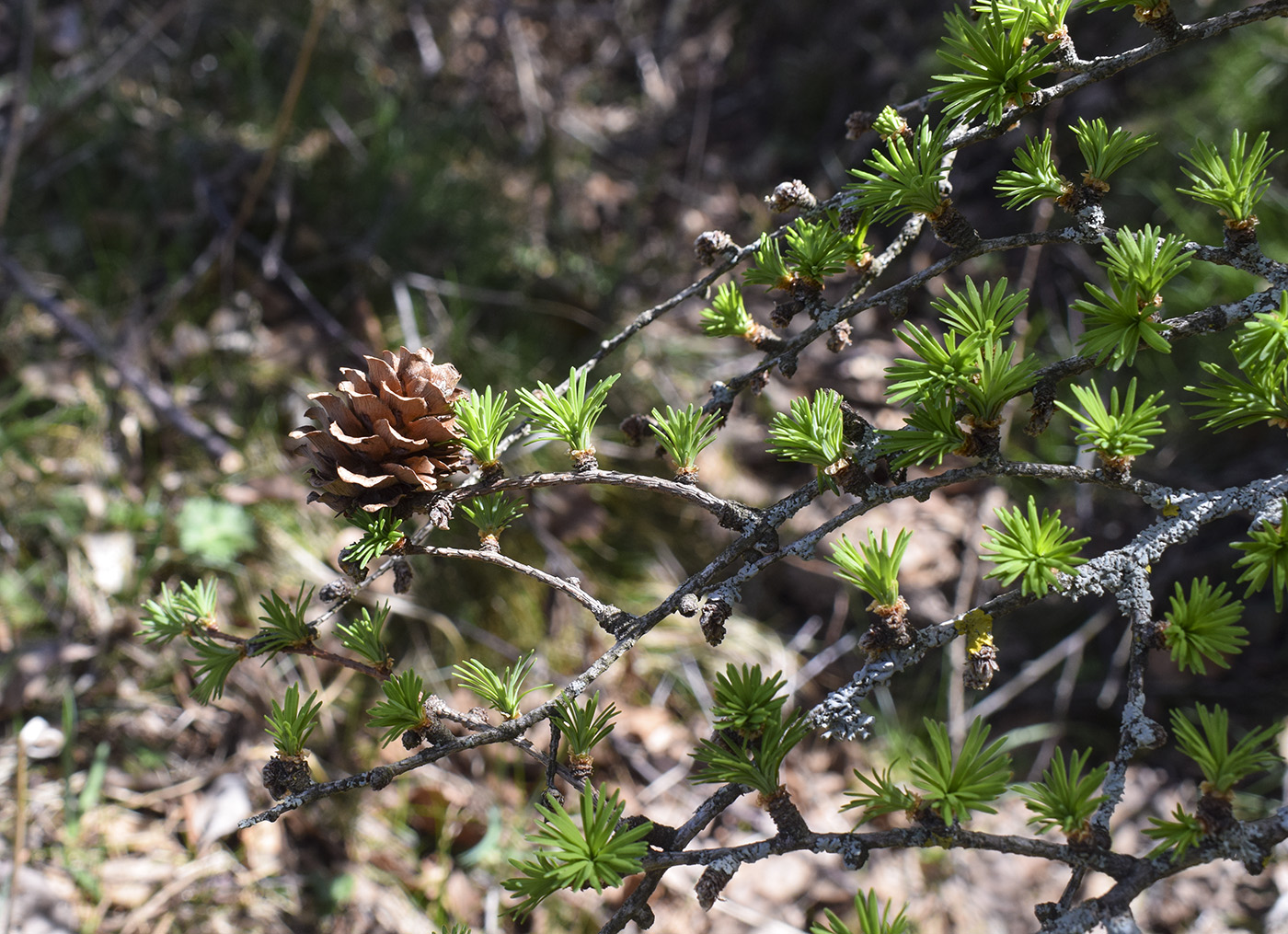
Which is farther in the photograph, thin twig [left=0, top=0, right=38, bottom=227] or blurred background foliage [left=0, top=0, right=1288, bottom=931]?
thin twig [left=0, top=0, right=38, bottom=227]

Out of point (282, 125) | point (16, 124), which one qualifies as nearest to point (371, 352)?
point (282, 125)

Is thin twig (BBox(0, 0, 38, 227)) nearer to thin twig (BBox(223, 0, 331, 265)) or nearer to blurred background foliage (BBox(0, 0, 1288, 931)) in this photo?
blurred background foliage (BBox(0, 0, 1288, 931))

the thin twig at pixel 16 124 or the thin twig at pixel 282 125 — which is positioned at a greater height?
the thin twig at pixel 16 124

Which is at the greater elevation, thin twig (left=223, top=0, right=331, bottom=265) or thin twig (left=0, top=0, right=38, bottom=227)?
thin twig (left=0, top=0, right=38, bottom=227)

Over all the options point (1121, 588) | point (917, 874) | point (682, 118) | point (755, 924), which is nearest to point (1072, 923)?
point (1121, 588)

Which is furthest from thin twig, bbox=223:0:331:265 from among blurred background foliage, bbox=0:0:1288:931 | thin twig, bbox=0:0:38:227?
thin twig, bbox=0:0:38:227

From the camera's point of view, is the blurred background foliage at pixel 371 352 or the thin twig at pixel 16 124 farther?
the thin twig at pixel 16 124

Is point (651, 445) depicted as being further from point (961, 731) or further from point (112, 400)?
point (112, 400)

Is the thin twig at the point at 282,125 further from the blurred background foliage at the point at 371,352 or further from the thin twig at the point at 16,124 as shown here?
the thin twig at the point at 16,124

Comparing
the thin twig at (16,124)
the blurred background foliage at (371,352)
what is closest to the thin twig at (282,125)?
the blurred background foliage at (371,352)
